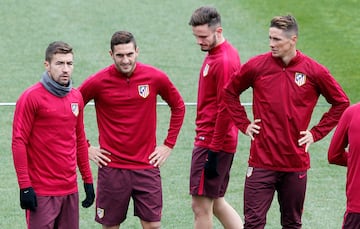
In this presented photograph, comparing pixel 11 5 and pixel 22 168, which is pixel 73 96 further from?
pixel 11 5

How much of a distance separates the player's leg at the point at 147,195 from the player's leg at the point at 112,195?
0.07 metres

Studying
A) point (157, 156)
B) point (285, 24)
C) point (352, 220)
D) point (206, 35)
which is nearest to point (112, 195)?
point (157, 156)

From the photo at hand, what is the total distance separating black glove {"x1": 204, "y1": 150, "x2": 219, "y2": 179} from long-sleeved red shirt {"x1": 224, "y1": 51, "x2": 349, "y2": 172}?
493 mm

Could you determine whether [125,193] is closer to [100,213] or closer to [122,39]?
[100,213]

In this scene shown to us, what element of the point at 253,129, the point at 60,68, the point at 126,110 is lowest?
the point at 253,129

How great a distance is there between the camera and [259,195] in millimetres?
9156

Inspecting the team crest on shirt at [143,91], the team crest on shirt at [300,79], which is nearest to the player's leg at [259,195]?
the team crest on shirt at [300,79]

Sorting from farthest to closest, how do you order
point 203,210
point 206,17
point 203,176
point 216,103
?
point 203,210, point 203,176, point 216,103, point 206,17

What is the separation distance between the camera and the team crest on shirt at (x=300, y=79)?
9.06 meters

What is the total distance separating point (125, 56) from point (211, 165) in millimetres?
1300

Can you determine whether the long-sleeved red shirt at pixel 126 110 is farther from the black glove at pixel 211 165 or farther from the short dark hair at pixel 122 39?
the black glove at pixel 211 165

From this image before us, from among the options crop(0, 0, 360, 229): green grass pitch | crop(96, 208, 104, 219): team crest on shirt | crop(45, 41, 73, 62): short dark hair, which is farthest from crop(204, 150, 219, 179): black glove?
crop(0, 0, 360, 229): green grass pitch

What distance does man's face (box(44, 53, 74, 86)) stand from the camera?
866 cm

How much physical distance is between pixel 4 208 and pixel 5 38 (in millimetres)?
6141
